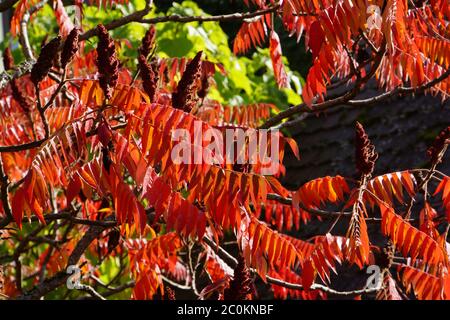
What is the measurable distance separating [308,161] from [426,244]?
549 cm

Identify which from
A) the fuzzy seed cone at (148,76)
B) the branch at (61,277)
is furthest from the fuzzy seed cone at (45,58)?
the branch at (61,277)

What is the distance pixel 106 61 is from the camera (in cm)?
296

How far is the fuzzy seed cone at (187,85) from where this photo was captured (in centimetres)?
315

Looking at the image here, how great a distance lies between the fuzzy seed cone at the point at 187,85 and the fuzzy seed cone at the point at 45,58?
1.65ft

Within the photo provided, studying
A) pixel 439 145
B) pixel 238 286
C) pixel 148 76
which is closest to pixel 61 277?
pixel 148 76

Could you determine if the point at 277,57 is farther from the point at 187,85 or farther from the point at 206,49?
the point at 206,49

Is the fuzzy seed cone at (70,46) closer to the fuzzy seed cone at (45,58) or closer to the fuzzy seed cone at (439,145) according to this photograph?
the fuzzy seed cone at (45,58)

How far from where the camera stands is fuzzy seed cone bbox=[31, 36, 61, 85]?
9.66ft

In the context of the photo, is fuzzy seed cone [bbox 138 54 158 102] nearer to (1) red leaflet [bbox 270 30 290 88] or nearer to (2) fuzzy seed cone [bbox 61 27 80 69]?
(2) fuzzy seed cone [bbox 61 27 80 69]

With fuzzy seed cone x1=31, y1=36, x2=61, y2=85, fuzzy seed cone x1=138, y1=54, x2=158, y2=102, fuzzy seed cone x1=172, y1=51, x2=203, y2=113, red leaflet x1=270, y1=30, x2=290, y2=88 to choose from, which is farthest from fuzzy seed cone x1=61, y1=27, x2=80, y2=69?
red leaflet x1=270, y1=30, x2=290, y2=88

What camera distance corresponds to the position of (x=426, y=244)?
3.52 m

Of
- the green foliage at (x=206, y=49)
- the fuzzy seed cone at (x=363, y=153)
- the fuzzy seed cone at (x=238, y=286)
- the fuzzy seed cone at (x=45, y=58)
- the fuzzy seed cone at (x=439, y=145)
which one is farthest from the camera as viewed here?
the green foliage at (x=206, y=49)
